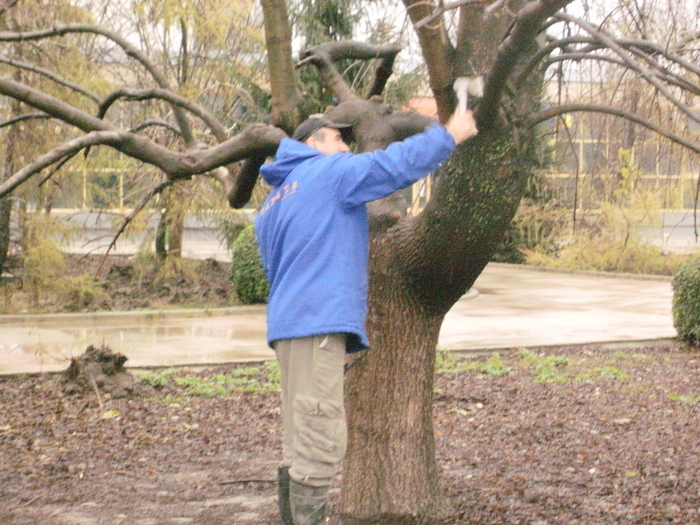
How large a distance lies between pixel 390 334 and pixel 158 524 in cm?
147

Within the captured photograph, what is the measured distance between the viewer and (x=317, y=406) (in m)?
3.56

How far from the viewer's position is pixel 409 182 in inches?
138

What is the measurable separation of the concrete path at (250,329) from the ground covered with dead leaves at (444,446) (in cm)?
132

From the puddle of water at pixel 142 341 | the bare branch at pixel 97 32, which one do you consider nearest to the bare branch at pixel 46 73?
the bare branch at pixel 97 32

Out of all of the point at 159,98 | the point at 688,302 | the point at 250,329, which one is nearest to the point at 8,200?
the point at 250,329

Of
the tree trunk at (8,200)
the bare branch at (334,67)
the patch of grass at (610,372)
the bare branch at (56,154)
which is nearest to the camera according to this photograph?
the bare branch at (56,154)

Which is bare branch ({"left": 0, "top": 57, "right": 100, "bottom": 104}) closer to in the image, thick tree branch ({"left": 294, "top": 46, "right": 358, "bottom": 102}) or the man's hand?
thick tree branch ({"left": 294, "top": 46, "right": 358, "bottom": 102})

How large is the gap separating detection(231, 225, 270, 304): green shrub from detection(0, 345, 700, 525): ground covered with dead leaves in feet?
16.0

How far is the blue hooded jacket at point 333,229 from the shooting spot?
3.46 meters

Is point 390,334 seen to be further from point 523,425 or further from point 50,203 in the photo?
point 50,203

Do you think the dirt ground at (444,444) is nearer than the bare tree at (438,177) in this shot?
No

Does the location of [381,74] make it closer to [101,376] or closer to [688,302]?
[101,376]

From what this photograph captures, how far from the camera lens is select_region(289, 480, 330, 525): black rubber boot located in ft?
12.0

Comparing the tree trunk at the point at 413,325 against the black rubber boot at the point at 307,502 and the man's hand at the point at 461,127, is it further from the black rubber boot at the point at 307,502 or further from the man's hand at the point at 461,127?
the black rubber boot at the point at 307,502
